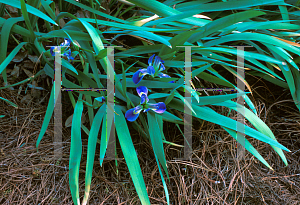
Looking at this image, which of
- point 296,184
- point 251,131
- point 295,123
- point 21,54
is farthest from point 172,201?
point 21,54

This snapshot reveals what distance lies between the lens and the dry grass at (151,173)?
79cm

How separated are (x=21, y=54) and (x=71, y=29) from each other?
0.30 m

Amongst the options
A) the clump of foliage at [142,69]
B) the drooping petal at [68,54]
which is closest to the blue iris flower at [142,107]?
the clump of foliage at [142,69]

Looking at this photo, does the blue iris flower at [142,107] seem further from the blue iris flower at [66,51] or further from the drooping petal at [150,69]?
the blue iris flower at [66,51]

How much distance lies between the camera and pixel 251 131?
2.29 feet

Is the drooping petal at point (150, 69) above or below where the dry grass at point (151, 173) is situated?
above

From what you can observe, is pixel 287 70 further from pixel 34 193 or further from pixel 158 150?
pixel 34 193

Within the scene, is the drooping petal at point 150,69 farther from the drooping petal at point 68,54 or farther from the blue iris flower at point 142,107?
the drooping petal at point 68,54

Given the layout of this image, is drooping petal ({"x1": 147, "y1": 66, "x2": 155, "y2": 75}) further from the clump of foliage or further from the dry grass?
the dry grass

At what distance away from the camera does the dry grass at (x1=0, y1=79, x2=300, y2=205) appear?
79cm

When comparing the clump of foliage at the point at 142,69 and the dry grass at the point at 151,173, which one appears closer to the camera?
the clump of foliage at the point at 142,69

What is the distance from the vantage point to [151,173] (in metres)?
0.84

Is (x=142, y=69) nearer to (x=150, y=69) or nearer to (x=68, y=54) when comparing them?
(x=150, y=69)

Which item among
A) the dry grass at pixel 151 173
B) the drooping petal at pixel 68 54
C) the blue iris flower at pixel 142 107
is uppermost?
the drooping petal at pixel 68 54
